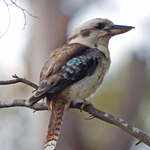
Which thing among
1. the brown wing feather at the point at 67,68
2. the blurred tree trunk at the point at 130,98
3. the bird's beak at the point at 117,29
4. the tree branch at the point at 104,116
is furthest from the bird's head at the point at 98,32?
the blurred tree trunk at the point at 130,98

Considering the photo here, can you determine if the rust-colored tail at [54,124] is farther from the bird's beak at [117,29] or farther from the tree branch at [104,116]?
the bird's beak at [117,29]

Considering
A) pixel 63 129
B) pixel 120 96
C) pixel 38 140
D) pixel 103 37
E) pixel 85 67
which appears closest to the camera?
pixel 85 67

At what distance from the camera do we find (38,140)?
6883 millimetres

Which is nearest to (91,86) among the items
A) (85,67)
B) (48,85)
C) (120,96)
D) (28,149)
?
(85,67)

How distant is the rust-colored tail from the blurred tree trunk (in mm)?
4027

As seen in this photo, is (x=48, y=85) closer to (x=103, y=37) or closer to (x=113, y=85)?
(x=103, y=37)

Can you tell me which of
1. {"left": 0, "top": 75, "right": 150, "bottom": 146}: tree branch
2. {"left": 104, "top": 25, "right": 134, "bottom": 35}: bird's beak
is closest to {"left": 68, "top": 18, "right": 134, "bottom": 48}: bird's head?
{"left": 104, "top": 25, "right": 134, "bottom": 35}: bird's beak

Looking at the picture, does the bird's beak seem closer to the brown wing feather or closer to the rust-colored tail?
the brown wing feather

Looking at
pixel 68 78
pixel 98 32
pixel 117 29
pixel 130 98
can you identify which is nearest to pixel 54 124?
pixel 68 78

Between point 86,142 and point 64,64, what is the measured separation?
4.27 metres

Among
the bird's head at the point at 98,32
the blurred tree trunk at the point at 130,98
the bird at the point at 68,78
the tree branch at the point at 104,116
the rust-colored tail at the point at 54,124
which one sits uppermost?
the bird's head at the point at 98,32

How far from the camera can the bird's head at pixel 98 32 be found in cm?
369

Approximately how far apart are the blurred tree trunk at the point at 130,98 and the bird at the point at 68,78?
3.66m

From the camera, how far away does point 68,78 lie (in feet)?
10.2
